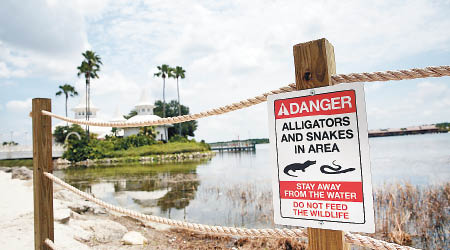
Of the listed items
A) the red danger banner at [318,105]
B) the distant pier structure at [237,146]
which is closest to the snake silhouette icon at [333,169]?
the red danger banner at [318,105]

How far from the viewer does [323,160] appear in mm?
1033

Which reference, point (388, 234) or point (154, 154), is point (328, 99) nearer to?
point (388, 234)

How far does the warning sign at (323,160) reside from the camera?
3.22 feet

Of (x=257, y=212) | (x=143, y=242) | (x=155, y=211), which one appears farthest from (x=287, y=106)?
(x=155, y=211)

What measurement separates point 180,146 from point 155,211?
3247 centimetres

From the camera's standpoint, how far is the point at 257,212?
7.73 meters

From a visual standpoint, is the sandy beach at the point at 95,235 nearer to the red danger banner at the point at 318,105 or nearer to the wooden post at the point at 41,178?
the wooden post at the point at 41,178

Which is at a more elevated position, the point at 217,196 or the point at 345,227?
the point at 345,227

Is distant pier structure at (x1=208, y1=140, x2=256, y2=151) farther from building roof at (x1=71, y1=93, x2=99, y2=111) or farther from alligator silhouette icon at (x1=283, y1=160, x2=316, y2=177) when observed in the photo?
alligator silhouette icon at (x1=283, y1=160, x2=316, y2=177)

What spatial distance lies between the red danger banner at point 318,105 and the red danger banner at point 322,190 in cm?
25

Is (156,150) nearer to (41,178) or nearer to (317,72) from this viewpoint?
(41,178)

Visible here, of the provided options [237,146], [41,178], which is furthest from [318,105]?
[237,146]

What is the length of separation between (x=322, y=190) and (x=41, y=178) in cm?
236

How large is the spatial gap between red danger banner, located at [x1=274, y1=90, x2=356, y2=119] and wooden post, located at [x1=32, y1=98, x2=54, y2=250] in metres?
2.20
